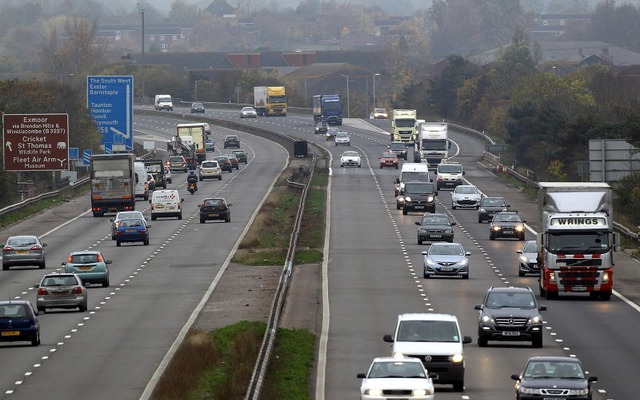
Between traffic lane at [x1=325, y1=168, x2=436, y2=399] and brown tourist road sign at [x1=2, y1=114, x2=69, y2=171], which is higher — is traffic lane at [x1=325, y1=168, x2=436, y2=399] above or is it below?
below

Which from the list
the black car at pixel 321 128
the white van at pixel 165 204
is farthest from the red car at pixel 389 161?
the white van at pixel 165 204

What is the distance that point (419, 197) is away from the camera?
89.5 metres

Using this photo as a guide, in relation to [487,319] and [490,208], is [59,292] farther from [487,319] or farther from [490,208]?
[490,208]

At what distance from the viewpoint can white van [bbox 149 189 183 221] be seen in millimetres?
89188

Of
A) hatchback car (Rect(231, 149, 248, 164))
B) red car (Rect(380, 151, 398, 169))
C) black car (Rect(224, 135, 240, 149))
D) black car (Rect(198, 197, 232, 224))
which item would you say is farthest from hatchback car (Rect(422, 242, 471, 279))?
black car (Rect(224, 135, 240, 149))

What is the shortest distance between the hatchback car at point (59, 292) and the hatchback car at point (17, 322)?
7794 millimetres

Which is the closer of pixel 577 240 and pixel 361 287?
pixel 577 240

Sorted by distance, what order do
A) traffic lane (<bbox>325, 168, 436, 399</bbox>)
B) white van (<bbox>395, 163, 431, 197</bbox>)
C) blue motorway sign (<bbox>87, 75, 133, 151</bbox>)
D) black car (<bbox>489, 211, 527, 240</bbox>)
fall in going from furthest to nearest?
blue motorway sign (<bbox>87, 75, 133, 151</bbox>), white van (<bbox>395, 163, 431, 197</bbox>), black car (<bbox>489, 211, 527, 240</bbox>), traffic lane (<bbox>325, 168, 436, 399</bbox>)

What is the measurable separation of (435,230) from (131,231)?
1397 centimetres

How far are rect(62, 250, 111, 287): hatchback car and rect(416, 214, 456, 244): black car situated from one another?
1936 cm

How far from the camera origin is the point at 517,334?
129 ft

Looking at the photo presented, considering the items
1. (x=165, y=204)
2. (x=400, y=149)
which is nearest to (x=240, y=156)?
(x=400, y=149)

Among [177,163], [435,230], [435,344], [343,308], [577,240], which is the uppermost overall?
[577,240]

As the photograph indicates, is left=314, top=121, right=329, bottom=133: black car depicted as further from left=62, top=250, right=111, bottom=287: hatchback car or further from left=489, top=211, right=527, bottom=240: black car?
left=62, top=250, right=111, bottom=287: hatchback car
